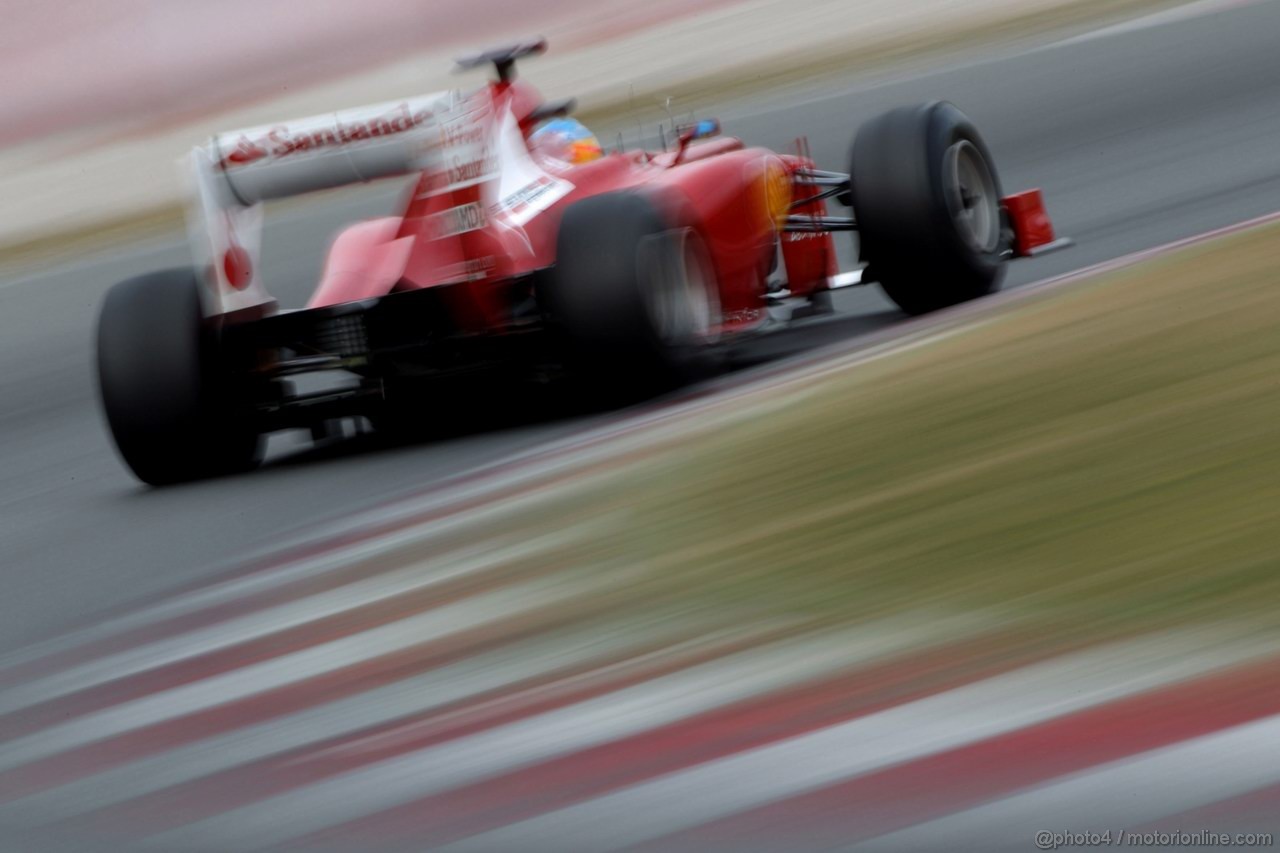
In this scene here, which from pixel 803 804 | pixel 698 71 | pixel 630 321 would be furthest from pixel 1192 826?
pixel 698 71

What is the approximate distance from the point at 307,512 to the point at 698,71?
42.2ft

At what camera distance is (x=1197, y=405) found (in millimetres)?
4598

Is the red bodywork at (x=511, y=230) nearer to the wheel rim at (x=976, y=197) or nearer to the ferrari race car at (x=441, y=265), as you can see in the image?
the ferrari race car at (x=441, y=265)

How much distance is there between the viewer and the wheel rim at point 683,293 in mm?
6633

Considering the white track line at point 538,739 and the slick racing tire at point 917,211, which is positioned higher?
the slick racing tire at point 917,211

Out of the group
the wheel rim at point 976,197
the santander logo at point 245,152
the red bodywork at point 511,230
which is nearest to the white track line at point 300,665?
the red bodywork at point 511,230

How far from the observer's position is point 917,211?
7398 millimetres

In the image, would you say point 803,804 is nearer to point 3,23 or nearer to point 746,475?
point 746,475

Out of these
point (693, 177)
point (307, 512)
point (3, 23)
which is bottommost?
point (307, 512)

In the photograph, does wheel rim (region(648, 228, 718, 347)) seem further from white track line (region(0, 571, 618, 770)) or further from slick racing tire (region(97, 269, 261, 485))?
white track line (region(0, 571, 618, 770))

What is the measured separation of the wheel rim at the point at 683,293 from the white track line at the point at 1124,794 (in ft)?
12.1

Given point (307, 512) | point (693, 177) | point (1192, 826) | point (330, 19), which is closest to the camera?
point (1192, 826)

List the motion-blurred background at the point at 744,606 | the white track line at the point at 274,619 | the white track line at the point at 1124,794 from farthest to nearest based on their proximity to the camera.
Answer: the white track line at the point at 274,619 < the motion-blurred background at the point at 744,606 < the white track line at the point at 1124,794

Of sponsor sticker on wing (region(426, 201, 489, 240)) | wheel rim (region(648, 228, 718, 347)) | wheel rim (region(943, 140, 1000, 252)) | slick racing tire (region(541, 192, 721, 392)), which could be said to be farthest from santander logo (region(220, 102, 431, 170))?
wheel rim (region(943, 140, 1000, 252))
